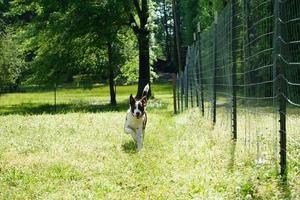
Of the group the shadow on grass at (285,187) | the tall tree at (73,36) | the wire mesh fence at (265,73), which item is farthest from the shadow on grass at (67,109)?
the shadow on grass at (285,187)

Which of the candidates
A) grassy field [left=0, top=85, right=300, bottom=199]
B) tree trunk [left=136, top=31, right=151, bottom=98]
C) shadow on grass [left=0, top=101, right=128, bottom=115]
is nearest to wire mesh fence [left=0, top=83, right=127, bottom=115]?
shadow on grass [left=0, top=101, right=128, bottom=115]

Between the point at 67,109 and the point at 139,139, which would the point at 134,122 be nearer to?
the point at 139,139

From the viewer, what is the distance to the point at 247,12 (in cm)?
881

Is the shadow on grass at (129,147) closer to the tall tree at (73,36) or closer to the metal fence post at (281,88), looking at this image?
the metal fence post at (281,88)

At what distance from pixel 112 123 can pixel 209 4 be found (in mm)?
41626

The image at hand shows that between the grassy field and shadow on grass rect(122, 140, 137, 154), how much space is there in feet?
0.07

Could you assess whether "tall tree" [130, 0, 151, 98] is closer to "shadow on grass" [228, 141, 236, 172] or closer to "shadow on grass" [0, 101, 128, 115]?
"shadow on grass" [0, 101, 128, 115]

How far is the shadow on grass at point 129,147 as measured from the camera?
10612mm

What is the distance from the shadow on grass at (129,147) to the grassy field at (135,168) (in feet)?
0.07

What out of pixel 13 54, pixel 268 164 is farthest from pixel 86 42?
pixel 268 164

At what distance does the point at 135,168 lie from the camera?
28.6ft

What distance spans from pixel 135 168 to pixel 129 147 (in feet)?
8.05

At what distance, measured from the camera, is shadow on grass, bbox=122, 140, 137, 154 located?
→ 1061cm

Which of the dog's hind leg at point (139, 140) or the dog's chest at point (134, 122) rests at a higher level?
the dog's chest at point (134, 122)
